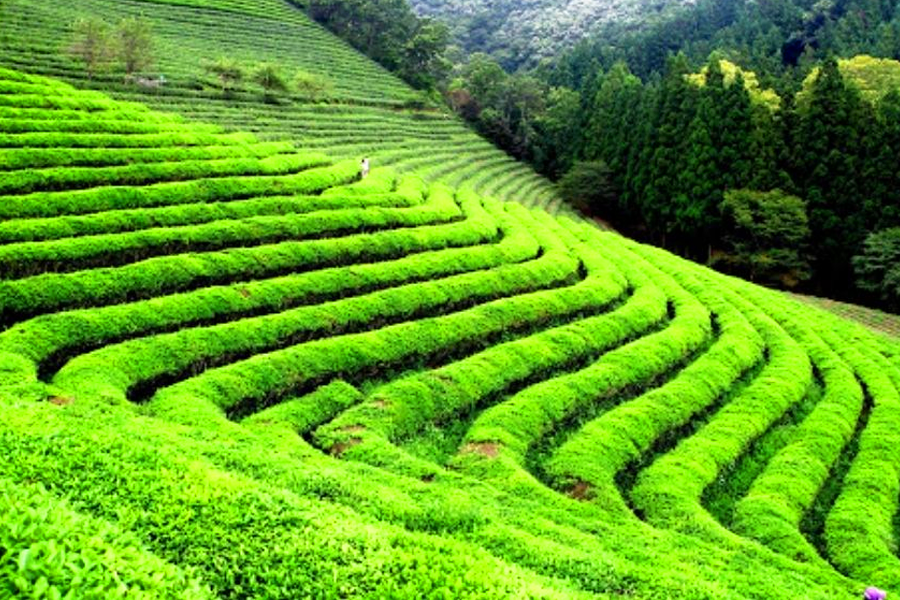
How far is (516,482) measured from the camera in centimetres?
1811

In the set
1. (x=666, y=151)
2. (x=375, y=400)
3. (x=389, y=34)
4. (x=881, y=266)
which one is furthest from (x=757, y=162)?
(x=389, y=34)

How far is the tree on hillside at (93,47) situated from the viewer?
61.2 m

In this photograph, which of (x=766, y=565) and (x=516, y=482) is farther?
(x=516, y=482)

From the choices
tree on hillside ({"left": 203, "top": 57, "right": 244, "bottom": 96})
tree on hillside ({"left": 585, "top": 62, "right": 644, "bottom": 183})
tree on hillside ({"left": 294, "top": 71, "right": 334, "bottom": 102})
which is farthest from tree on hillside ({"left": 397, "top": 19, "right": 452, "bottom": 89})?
tree on hillside ({"left": 203, "top": 57, "right": 244, "bottom": 96})

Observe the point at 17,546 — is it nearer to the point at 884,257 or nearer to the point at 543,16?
the point at 884,257

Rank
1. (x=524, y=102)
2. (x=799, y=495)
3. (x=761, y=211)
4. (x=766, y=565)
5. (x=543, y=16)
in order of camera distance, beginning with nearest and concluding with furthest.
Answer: (x=766, y=565), (x=799, y=495), (x=761, y=211), (x=524, y=102), (x=543, y=16)

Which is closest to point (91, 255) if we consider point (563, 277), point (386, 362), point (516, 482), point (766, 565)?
point (386, 362)

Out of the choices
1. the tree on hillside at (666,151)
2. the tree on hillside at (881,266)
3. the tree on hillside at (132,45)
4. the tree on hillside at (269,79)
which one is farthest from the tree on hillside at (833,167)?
the tree on hillside at (132,45)

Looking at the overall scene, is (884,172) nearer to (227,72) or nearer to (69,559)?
(227,72)

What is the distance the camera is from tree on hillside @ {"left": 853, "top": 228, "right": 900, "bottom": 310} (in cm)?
4693

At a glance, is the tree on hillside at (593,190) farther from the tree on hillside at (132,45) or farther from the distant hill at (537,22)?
the distant hill at (537,22)

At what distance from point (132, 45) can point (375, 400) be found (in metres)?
53.5

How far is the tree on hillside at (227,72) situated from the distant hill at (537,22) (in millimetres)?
79422

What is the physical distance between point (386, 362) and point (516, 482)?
7295 mm
